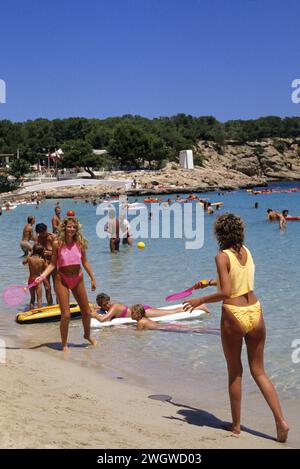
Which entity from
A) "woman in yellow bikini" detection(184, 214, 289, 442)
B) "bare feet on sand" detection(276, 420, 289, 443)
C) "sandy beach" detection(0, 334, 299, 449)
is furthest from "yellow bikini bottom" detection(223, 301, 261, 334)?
"sandy beach" detection(0, 334, 299, 449)

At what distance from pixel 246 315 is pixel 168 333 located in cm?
430

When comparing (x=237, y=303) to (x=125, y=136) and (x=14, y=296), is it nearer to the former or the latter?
(x=14, y=296)

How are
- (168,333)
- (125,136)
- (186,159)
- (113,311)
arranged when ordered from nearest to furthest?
(168,333)
(113,311)
(125,136)
(186,159)

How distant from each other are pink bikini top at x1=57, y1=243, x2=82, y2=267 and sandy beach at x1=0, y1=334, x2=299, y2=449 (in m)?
1.21

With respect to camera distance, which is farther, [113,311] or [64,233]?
[113,311]

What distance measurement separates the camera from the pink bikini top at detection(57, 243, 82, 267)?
6.89m

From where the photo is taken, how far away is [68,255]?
6891mm

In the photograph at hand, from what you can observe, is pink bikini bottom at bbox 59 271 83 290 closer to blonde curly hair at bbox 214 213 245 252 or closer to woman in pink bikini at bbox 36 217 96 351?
woman in pink bikini at bbox 36 217 96 351

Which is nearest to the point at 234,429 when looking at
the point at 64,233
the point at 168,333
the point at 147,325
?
the point at 64,233

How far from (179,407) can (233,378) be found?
1025 millimetres

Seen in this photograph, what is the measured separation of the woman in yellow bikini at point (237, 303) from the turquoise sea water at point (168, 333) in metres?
1.50
